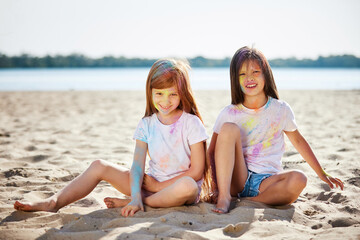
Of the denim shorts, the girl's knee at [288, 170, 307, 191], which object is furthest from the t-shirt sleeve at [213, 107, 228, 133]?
the girl's knee at [288, 170, 307, 191]

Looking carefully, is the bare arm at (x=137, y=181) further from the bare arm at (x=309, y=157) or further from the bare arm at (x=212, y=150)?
the bare arm at (x=309, y=157)

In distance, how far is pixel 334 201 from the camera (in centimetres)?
278

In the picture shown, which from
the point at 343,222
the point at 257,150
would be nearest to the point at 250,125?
the point at 257,150

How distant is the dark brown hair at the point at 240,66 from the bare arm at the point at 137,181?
869 millimetres

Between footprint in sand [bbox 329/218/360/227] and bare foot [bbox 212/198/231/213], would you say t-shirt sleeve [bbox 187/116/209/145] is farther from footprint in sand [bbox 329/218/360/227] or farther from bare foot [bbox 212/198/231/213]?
footprint in sand [bbox 329/218/360/227]

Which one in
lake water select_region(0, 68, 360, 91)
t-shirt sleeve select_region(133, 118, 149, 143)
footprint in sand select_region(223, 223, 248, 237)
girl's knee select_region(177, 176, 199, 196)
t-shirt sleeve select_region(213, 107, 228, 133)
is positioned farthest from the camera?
lake water select_region(0, 68, 360, 91)

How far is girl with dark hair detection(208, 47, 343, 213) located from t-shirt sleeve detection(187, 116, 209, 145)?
4.8 inches

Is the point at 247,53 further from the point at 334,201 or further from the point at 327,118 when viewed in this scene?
the point at 327,118

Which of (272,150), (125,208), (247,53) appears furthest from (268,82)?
(125,208)

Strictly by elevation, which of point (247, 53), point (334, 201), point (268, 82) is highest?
point (247, 53)

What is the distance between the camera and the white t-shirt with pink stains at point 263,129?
9.25ft

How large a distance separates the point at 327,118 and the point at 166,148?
483cm

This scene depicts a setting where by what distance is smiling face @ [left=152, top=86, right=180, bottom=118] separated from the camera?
8.75ft

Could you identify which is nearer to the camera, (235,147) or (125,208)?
(125,208)
